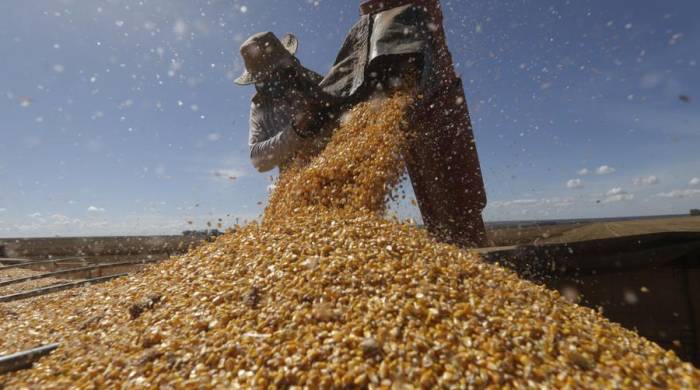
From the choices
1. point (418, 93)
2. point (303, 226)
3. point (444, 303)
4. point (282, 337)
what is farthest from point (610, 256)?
point (282, 337)

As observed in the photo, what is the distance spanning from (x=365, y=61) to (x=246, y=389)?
3153 millimetres

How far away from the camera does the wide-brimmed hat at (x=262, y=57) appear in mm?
3777

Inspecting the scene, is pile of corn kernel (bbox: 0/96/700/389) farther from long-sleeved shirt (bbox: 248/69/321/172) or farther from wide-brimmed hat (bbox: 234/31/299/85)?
wide-brimmed hat (bbox: 234/31/299/85)

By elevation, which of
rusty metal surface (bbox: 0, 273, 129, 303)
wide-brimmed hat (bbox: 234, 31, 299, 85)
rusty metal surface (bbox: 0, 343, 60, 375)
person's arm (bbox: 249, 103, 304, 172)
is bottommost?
rusty metal surface (bbox: 0, 343, 60, 375)

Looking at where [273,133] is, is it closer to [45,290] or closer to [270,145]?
[270,145]

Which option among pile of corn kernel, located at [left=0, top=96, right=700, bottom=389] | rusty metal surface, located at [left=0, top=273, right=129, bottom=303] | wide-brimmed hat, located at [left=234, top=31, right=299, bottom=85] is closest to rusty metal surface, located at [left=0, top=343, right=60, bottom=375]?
pile of corn kernel, located at [left=0, top=96, right=700, bottom=389]

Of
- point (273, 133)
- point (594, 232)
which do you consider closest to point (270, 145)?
point (273, 133)

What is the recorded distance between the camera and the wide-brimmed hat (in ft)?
12.4

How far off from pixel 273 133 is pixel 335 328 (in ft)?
10.2

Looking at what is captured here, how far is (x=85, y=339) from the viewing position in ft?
5.59

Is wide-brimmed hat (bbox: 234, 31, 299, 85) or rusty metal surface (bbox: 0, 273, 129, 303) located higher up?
wide-brimmed hat (bbox: 234, 31, 299, 85)

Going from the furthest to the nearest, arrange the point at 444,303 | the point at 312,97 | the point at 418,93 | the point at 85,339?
1. the point at 312,97
2. the point at 418,93
3. the point at 85,339
4. the point at 444,303

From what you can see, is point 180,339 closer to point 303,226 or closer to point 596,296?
point 303,226

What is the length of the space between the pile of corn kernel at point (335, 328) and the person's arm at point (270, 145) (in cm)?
129
